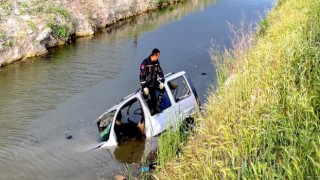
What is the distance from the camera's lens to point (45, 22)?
24344 millimetres

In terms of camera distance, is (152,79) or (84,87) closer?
(152,79)

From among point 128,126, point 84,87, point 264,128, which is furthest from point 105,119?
point 264,128

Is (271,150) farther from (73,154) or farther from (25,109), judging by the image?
(25,109)

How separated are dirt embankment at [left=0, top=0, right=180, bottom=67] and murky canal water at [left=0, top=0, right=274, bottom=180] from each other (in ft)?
2.67

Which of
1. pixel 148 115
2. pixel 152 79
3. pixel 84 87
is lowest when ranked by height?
pixel 84 87

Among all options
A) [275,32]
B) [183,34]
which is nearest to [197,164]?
[275,32]

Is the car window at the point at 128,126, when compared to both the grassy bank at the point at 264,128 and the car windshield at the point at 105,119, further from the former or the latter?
the grassy bank at the point at 264,128

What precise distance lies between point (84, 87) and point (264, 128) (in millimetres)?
12562

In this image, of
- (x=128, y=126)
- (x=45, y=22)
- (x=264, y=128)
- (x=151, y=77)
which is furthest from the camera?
(x=45, y=22)

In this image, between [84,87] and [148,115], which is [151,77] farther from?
[84,87]

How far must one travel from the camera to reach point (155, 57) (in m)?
11.2

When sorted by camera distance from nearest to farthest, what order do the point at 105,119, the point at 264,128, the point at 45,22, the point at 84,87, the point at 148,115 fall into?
1. the point at 264,128
2. the point at 148,115
3. the point at 105,119
4. the point at 84,87
5. the point at 45,22

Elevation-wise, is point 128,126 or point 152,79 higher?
point 152,79

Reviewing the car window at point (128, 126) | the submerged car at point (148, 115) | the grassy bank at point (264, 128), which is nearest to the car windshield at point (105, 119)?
the submerged car at point (148, 115)
